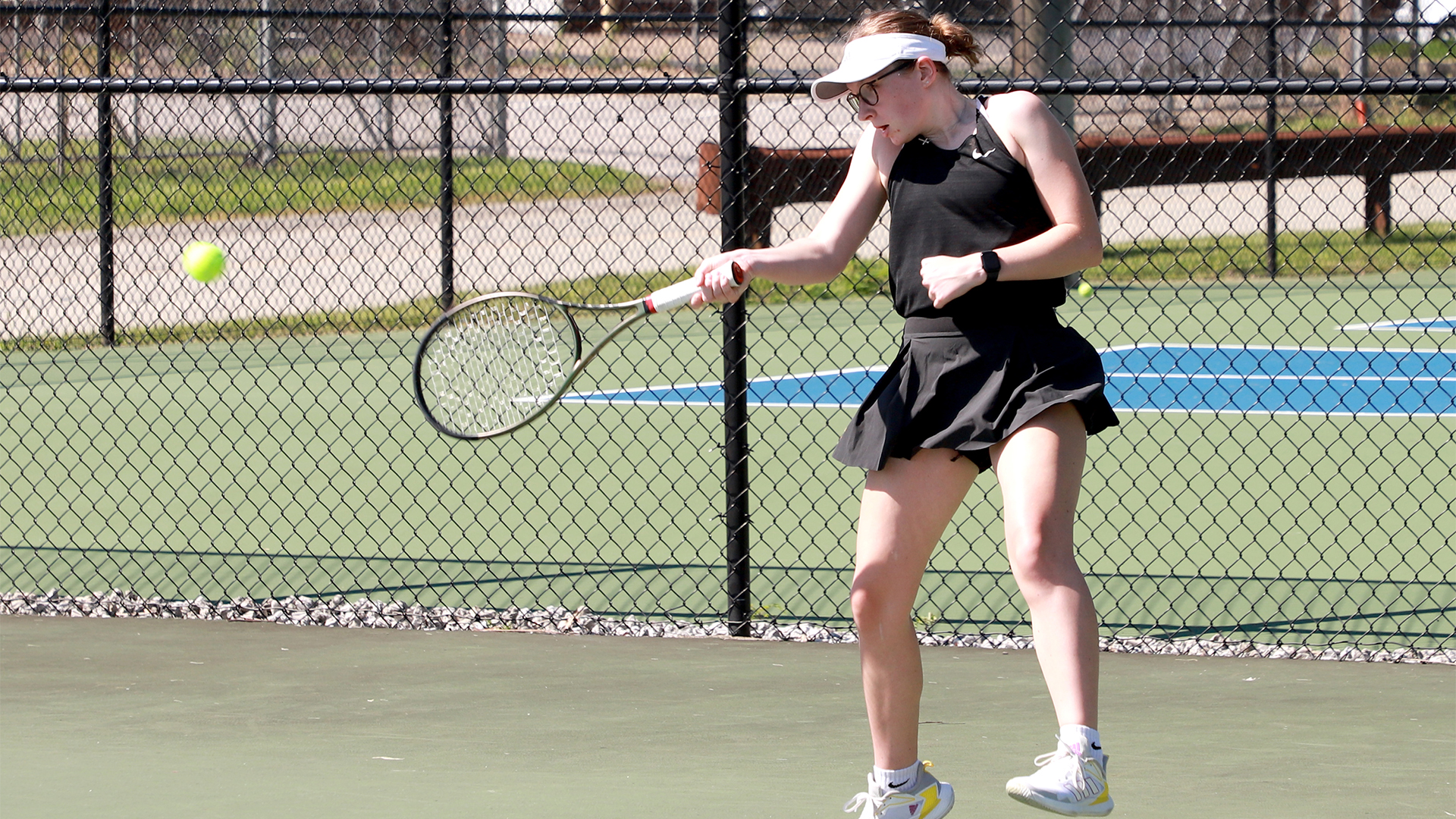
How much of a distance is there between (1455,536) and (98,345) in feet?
24.0

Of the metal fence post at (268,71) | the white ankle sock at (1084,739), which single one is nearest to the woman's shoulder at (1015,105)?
the white ankle sock at (1084,739)

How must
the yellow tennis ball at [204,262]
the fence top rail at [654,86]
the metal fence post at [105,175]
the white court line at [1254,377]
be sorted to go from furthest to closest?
the white court line at [1254,377] → the metal fence post at [105,175] → the yellow tennis ball at [204,262] → the fence top rail at [654,86]

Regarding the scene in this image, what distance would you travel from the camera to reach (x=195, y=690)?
14.1 feet

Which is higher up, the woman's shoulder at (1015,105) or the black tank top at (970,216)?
the woman's shoulder at (1015,105)

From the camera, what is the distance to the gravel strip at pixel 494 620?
181 inches

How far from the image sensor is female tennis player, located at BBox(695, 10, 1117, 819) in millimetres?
2961

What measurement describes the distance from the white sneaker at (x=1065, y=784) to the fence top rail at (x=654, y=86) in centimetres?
196

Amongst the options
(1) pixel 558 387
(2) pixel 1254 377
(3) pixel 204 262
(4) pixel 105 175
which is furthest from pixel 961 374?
(4) pixel 105 175

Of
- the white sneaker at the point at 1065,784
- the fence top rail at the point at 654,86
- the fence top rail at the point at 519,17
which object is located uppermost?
the fence top rail at the point at 519,17

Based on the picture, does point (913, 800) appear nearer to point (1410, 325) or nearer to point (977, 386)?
point (977, 386)

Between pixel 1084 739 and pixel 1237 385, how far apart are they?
20.5 feet

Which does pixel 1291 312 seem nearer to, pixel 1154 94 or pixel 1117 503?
pixel 1117 503

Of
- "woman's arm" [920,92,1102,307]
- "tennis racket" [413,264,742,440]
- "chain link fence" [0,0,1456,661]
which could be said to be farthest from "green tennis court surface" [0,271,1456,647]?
"woman's arm" [920,92,1102,307]

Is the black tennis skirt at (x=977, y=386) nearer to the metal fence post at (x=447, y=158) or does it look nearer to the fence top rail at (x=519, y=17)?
the fence top rail at (x=519, y=17)
